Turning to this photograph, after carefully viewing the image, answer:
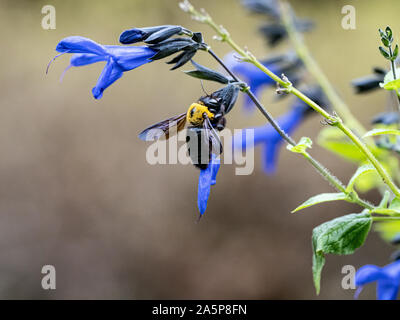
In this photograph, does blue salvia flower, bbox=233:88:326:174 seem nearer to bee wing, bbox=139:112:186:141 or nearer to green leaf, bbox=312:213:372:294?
bee wing, bbox=139:112:186:141

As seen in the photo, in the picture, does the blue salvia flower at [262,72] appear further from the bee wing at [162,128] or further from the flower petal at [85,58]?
the flower petal at [85,58]

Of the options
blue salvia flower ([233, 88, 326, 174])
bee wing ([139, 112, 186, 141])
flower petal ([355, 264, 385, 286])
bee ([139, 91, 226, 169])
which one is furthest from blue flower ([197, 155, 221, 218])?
blue salvia flower ([233, 88, 326, 174])

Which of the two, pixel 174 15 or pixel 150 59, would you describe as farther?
pixel 174 15

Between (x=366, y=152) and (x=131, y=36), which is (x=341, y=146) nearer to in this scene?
(x=366, y=152)

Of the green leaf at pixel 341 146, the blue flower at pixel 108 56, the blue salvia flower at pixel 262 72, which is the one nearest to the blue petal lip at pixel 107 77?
the blue flower at pixel 108 56

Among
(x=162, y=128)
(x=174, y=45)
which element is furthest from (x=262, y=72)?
(x=174, y=45)

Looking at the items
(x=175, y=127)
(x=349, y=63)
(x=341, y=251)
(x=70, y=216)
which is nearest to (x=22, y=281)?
(x=70, y=216)

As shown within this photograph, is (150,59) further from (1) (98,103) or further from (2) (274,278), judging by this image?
(1) (98,103)
